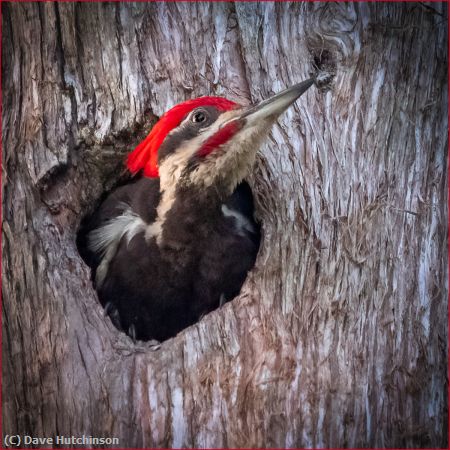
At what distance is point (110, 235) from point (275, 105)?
122 centimetres

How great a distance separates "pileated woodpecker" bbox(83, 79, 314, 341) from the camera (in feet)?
11.6

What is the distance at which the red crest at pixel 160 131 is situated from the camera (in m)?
3.52

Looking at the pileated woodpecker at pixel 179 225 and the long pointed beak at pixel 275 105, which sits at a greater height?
the long pointed beak at pixel 275 105

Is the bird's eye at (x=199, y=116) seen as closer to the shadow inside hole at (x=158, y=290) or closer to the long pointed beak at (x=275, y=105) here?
the long pointed beak at (x=275, y=105)

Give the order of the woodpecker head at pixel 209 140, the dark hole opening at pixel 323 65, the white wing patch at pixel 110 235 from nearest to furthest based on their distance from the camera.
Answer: the woodpecker head at pixel 209 140 < the dark hole opening at pixel 323 65 < the white wing patch at pixel 110 235

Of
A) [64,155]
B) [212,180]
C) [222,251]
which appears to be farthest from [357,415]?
[64,155]

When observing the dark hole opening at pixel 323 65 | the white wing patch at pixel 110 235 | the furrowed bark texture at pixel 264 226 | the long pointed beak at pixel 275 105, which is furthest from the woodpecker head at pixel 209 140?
the dark hole opening at pixel 323 65

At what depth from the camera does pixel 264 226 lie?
3678 millimetres

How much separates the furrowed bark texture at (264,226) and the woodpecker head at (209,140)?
216mm

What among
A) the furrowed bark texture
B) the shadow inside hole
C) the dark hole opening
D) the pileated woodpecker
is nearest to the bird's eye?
the pileated woodpecker

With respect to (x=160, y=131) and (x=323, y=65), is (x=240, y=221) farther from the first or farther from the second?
(x=323, y=65)

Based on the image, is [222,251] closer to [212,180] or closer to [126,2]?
[212,180]

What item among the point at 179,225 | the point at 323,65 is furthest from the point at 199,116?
the point at 323,65

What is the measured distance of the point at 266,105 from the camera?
133 inches
